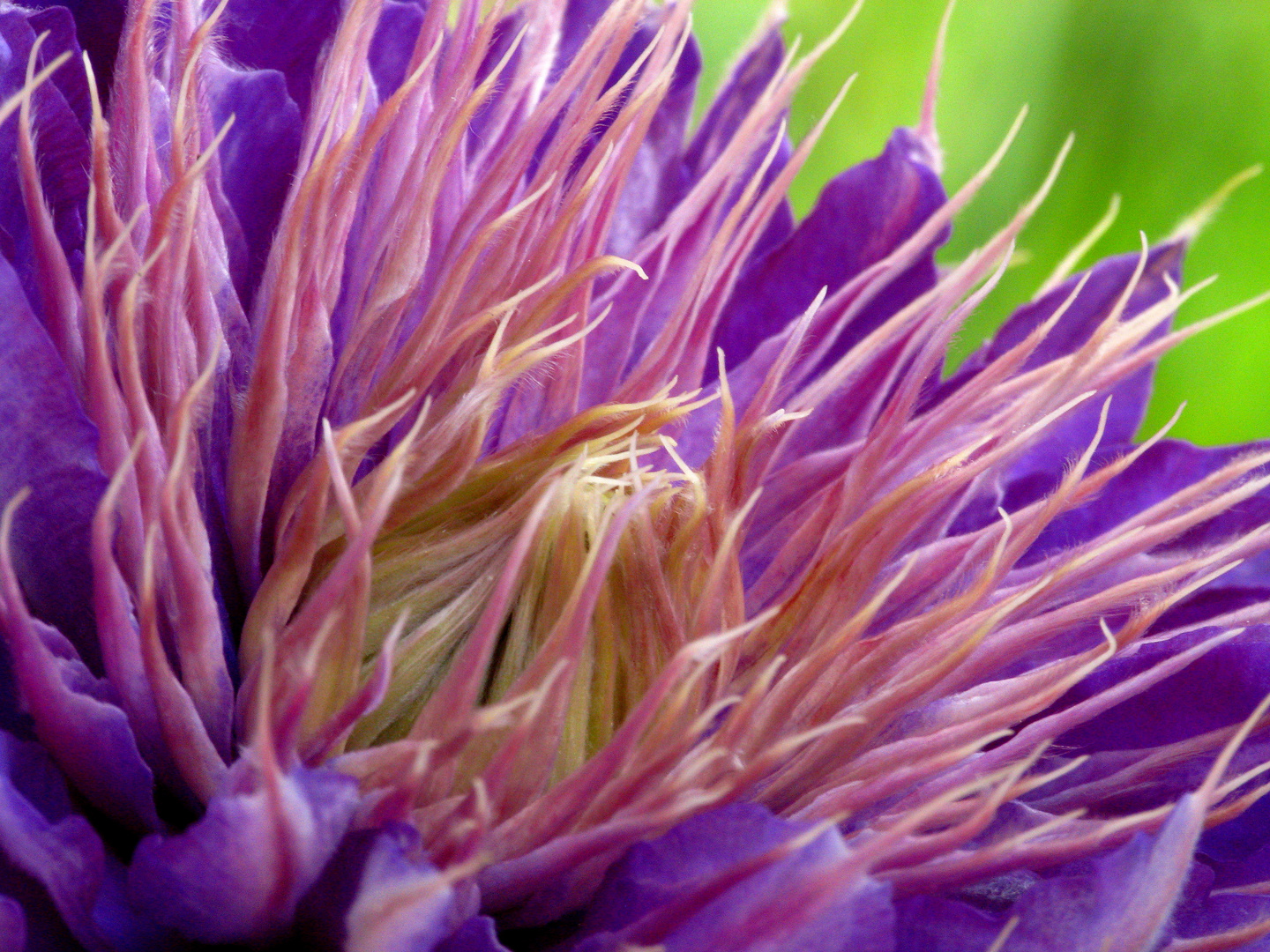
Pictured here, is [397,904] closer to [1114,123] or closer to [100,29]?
[100,29]

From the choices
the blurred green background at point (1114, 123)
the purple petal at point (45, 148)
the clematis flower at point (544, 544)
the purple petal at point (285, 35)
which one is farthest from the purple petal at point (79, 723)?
the blurred green background at point (1114, 123)

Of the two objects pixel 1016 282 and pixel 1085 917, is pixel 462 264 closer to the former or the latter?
pixel 1085 917

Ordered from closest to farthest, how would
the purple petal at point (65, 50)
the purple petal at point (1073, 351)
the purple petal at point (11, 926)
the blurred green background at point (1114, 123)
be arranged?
the purple petal at point (11, 926) → the purple petal at point (65, 50) → the purple petal at point (1073, 351) → the blurred green background at point (1114, 123)

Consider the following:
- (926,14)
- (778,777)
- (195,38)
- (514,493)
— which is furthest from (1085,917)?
(926,14)

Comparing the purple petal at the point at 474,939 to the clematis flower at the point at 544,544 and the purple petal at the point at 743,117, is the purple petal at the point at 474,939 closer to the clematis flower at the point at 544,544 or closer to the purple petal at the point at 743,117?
the clematis flower at the point at 544,544

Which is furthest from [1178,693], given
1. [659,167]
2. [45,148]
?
[45,148]

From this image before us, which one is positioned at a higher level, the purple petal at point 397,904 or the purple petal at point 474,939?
the purple petal at point 397,904

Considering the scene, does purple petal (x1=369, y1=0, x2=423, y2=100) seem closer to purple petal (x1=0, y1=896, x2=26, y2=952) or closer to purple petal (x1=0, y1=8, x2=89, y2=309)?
purple petal (x1=0, y1=8, x2=89, y2=309)
